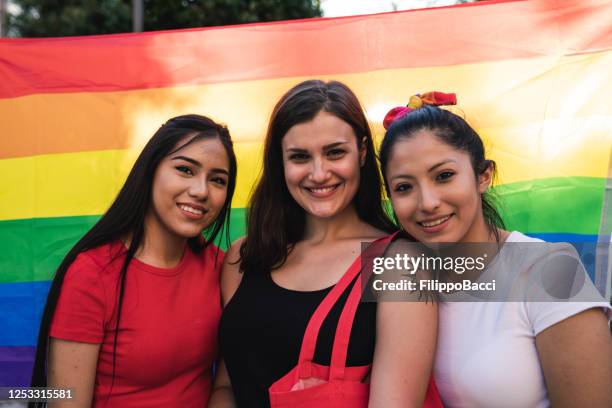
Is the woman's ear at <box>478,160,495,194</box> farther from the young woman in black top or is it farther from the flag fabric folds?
the flag fabric folds

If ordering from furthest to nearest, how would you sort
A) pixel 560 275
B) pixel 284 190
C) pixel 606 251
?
pixel 606 251, pixel 284 190, pixel 560 275

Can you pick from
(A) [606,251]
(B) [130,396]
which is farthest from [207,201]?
(A) [606,251]

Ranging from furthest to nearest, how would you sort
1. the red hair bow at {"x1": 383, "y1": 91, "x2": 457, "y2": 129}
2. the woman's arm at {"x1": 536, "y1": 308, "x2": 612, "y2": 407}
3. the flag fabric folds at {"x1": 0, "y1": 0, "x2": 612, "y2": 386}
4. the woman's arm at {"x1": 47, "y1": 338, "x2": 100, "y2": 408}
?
the flag fabric folds at {"x1": 0, "y1": 0, "x2": 612, "y2": 386} < the red hair bow at {"x1": 383, "y1": 91, "x2": 457, "y2": 129} < the woman's arm at {"x1": 47, "y1": 338, "x2": 100, "y2": 408} < the woman's arm at {"x1": 536, "y1": 308, "x2": 612, "y2": 407}

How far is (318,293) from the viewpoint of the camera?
208cm

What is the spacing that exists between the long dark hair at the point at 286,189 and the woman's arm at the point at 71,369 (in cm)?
69

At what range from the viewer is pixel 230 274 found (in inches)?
96.3

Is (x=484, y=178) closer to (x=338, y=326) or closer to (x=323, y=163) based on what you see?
(x=323, y=163)

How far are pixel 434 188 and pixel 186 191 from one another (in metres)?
0.96

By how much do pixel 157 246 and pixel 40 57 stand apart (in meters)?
1.63

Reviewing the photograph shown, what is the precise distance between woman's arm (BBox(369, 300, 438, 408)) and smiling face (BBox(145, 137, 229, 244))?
836 millimetres

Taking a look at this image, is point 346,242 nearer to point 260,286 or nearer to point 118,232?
point 260,286

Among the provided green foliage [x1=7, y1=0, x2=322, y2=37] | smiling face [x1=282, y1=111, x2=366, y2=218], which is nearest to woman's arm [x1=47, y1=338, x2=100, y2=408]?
smiling face [x1=282, y1=111, x2=366, y2=218]

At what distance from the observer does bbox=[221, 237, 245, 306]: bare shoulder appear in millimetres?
2393

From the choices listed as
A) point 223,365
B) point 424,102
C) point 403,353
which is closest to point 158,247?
point 223,365
